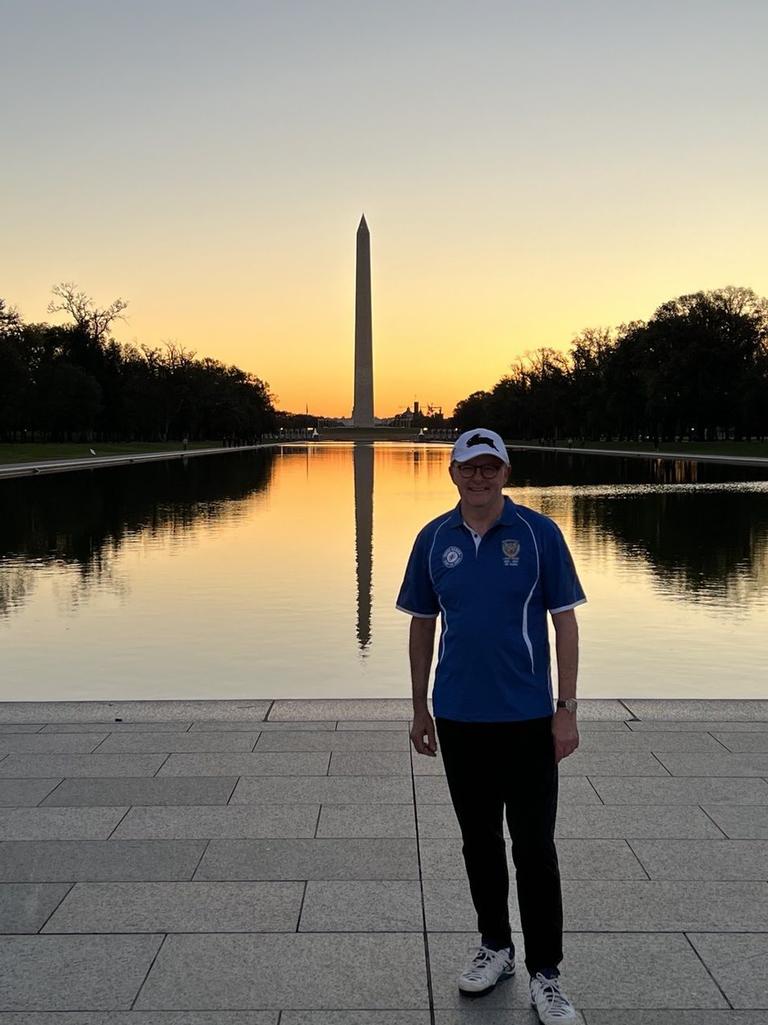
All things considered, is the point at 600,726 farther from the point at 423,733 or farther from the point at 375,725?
the point at 423,733

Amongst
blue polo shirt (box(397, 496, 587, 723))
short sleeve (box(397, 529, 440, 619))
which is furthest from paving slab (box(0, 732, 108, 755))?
blue polo shirt (box(397, 496, 587, 723))

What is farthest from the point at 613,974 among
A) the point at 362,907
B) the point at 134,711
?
the point at 134,711

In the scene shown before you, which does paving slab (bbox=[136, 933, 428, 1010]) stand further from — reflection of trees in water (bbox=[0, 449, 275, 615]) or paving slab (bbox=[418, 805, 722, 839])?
reflection of trees in water (bbox=[0, 449, 275, 615])

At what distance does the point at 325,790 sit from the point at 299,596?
7674mm

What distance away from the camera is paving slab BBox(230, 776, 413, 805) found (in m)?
5.04

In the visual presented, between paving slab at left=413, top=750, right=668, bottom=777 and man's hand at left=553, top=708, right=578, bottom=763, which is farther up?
man's hand at left=553, top=708, right=578, bottom=763

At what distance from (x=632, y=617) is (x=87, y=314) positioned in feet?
272

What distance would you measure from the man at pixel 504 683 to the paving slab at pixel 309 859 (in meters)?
0.90

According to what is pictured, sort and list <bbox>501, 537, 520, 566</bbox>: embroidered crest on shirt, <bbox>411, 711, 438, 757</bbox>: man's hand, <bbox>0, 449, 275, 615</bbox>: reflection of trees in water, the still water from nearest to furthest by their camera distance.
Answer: <bbox>501, 537, 520, 566</bbox>: embroidered crest on shirt < <bbox>411, 711, 438, 757</bbox>: man's hand < the still water < <bbox>0, 449, 275, 615</bbox>: reflection of trees in water

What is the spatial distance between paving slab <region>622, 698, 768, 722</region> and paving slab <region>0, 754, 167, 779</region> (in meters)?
2.99

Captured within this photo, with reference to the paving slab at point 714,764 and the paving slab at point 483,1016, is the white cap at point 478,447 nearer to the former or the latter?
the paving slab at point 483,1016

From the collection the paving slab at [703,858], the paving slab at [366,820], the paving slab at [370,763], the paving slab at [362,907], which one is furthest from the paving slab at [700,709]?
the paving slab at [362,907]

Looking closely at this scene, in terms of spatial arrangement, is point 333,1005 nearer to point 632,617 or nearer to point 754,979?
point 754,979

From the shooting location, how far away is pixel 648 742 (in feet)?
19.5
